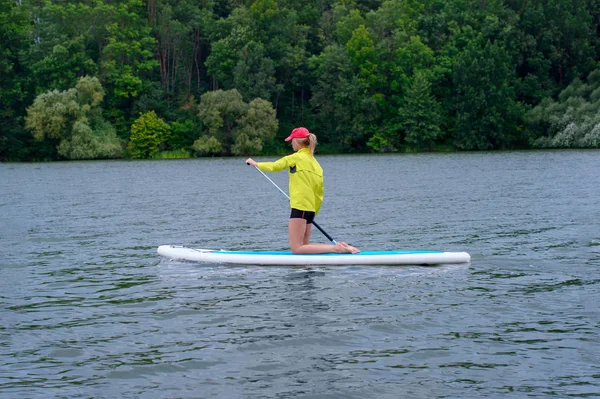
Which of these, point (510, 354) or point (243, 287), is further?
point (243, 287)

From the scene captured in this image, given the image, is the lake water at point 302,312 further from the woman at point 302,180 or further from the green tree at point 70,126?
the green tree at point 70,126

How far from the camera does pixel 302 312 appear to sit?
12.4 metres

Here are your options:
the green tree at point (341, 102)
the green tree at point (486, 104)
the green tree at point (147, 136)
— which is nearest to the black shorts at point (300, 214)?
the green tree at point (147, 136)

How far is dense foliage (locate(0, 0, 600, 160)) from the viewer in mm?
84125

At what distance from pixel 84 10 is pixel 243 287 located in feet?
269

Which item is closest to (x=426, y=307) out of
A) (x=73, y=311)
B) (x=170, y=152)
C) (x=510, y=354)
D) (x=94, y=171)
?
(x=510, y=354)

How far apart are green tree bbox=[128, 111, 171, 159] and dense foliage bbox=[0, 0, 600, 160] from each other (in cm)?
16

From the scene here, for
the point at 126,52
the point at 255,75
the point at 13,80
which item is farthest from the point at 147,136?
the point at 13,80

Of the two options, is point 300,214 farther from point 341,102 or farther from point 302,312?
point 341,102

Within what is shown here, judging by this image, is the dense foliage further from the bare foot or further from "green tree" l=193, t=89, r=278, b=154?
the bare foot

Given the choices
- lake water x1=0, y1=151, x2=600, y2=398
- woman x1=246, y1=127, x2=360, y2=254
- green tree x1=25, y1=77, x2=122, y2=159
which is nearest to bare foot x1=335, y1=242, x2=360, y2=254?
lake water x1=0, y1=151, x2=600, y2=398

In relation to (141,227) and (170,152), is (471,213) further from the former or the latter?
(170,152)

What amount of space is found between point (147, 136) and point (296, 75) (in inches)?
763

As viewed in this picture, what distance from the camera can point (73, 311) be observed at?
1276 cm
